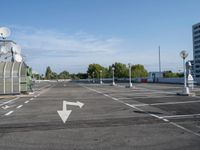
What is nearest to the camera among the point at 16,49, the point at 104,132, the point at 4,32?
the point at 104,132

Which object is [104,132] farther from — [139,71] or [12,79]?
[139,71]

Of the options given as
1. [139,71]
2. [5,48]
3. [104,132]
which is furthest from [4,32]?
[139,71]

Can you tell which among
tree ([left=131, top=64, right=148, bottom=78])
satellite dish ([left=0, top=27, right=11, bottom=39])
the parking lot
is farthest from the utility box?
tree ([left=131, top=64, right=148, bottom=78])

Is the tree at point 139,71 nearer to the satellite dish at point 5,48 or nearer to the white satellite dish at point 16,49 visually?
the white satellite dish at point 16,49

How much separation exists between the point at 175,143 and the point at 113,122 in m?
4.03

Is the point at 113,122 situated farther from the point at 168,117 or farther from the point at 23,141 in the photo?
the point at 23,141

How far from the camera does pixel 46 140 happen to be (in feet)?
30.1

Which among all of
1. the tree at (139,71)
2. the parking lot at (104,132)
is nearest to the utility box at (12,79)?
the parking lot at (104,132)

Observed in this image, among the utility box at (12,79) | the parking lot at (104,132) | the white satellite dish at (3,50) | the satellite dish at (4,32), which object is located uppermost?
the satellite dish at (4,32)

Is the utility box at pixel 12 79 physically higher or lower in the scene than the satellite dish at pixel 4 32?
lower

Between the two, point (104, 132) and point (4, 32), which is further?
point (4, 32)

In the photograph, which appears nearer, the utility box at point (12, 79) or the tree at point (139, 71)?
the utility box at point (12, 79)

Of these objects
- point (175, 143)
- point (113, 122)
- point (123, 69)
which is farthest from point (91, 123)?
point (123, 69)

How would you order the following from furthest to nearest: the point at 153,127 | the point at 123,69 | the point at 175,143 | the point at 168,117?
the point at 123,69 < the point at 168,117 < the point at 153,127 < the point at 175,143
